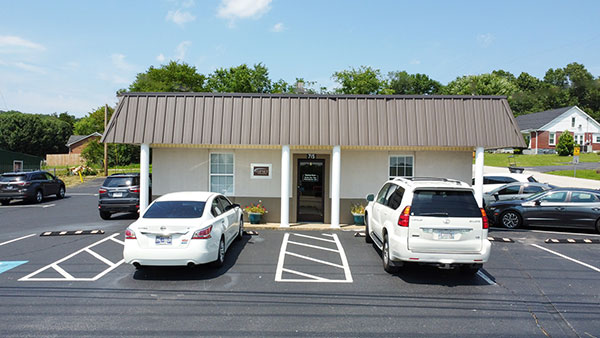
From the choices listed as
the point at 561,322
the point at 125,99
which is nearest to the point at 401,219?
the point at 561,322

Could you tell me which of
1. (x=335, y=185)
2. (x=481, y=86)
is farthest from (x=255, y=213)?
(x=481, y=86)

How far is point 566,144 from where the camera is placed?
44625mm

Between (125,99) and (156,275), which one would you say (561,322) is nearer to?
(156,275)

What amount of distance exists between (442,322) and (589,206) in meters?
10.1

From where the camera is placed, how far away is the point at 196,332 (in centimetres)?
514

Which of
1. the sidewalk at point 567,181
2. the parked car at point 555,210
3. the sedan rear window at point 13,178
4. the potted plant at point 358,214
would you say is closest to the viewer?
the parked car at point 555,210

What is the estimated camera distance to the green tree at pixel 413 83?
83062 mm

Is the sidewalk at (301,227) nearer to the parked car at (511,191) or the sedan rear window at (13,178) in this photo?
the parked car at (511,191)

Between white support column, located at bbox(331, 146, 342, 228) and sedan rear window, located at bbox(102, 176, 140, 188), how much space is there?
7.43 m

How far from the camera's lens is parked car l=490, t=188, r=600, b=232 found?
40.9 ft

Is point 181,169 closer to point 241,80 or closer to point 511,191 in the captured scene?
point 511,191

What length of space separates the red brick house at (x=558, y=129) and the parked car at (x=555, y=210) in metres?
41.4

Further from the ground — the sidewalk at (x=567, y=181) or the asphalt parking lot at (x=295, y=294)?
the sidewalk at (x=567, y=181)

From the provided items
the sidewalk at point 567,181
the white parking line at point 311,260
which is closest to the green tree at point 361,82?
the sidewalk at point 567,181
